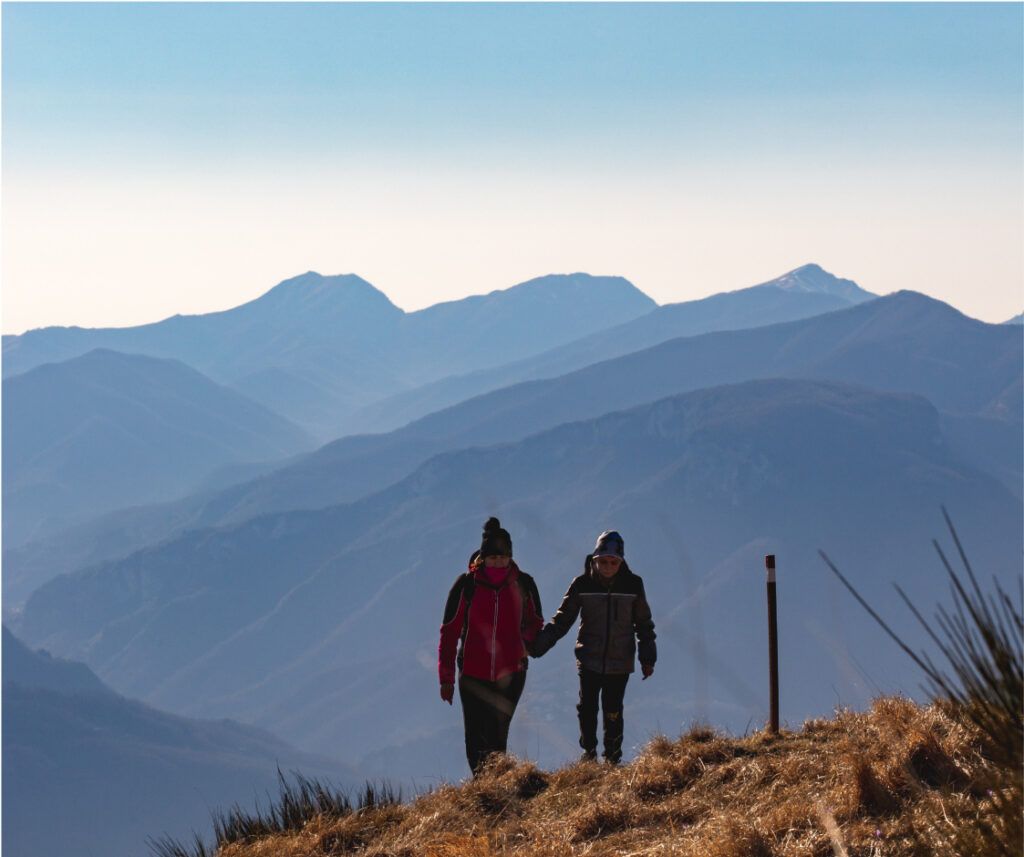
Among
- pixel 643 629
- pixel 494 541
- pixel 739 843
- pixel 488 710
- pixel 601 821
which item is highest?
pixel 494 541

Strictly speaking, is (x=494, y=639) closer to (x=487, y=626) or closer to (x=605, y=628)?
(x=487, y=626)

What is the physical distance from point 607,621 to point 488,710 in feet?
3.33

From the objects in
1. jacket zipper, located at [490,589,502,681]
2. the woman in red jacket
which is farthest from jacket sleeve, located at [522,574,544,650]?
jacket zipper, located at [490,589,502,681]

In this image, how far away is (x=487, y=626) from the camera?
889 centimetres

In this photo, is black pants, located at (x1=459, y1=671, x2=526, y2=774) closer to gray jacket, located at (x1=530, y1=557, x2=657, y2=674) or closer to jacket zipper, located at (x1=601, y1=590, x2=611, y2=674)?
gray jacket, located at (x1=530, y1=557, x2=657, y2=674)

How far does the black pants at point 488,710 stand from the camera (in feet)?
29.4

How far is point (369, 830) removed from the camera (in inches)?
293

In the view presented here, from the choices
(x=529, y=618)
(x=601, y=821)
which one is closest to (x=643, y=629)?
(x=529, y=618)

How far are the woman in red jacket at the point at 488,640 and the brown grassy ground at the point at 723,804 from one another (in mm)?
790

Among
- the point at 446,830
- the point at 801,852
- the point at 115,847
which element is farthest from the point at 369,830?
the point at 115,847

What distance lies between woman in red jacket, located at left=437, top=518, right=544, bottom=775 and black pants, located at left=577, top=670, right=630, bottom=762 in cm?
45

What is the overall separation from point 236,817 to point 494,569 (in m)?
2.23

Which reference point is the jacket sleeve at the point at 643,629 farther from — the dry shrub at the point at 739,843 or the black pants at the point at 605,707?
the dry shrub at the point at 739,843

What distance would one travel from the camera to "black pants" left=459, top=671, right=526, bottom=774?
29.4 ft
